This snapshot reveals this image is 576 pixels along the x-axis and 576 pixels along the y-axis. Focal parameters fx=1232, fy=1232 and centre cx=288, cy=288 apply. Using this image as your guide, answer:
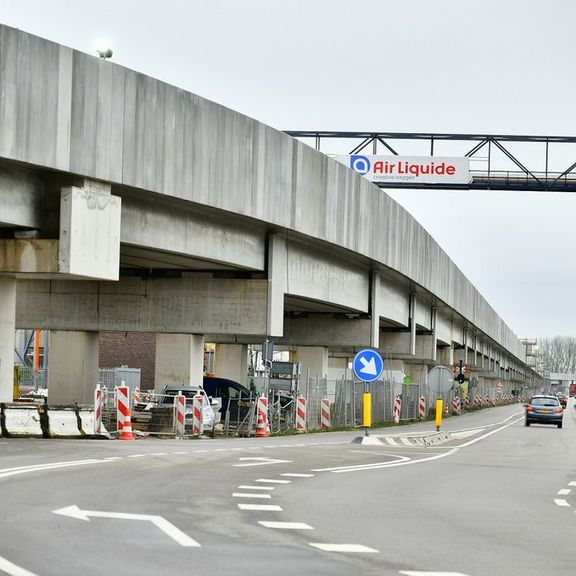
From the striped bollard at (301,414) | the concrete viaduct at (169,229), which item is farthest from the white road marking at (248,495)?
the striped bollard at (301,414)

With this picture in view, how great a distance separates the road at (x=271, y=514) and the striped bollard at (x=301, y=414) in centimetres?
1355

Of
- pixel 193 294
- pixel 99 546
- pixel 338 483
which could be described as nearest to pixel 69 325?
pixel 193 294

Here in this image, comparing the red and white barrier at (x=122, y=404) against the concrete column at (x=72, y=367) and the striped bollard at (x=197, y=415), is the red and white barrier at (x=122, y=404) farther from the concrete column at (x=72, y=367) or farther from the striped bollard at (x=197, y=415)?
the concrete column at (x=72, y=367)

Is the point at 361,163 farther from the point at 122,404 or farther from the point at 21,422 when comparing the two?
the point at 21,422

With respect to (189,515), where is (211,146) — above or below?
above

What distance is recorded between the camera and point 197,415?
3006 centimetres

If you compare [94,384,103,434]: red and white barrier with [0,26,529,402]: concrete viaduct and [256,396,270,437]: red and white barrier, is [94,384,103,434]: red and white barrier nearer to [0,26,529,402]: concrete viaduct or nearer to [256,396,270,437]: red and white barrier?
[0,26,529,402]: concrete viaduct

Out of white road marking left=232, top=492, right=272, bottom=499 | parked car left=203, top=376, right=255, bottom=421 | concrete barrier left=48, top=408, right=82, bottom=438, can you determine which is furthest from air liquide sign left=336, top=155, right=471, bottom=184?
white road marking left=232, top=492, right=272, bottom=499

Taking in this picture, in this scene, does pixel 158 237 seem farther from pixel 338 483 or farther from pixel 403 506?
pixel 403 506

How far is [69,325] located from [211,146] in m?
8.21

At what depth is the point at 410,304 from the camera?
164 ft

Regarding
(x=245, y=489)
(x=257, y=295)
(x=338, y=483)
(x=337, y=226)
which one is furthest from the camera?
(x=337, y=226)

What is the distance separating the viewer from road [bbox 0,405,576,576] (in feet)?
28.5

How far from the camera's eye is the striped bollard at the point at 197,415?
97.4 feet
